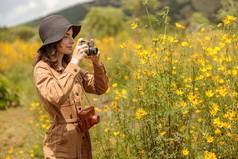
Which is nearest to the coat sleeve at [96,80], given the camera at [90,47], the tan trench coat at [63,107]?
the tan trench coat at [63,107]

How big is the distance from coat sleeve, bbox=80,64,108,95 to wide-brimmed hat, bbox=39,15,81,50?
0.36m

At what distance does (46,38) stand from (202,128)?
141 centimetres

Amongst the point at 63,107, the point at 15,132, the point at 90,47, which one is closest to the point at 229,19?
the point at 90,47

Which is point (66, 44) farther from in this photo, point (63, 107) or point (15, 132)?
point (15, 132)

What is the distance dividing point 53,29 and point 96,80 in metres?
0.50

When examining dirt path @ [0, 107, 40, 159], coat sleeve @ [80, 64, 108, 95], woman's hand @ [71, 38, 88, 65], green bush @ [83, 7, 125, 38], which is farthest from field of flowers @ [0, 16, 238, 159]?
green bush @ [83, 7, 125, 38]

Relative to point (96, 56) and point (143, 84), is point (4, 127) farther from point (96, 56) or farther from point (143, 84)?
point (96, 56)

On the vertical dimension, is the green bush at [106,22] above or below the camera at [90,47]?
below

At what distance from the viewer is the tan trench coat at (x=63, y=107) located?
302 cm

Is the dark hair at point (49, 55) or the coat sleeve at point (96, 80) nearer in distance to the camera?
the dark hair at point (49, 55)

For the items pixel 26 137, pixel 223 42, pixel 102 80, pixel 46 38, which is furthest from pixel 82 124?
pixel 26 137

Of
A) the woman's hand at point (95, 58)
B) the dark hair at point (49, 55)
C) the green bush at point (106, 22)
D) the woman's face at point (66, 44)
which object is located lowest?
the green bush at point (106, 22)

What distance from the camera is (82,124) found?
3318 millimetres

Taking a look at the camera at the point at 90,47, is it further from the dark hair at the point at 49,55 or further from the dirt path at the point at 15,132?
the dirt path at the point at 15,132
